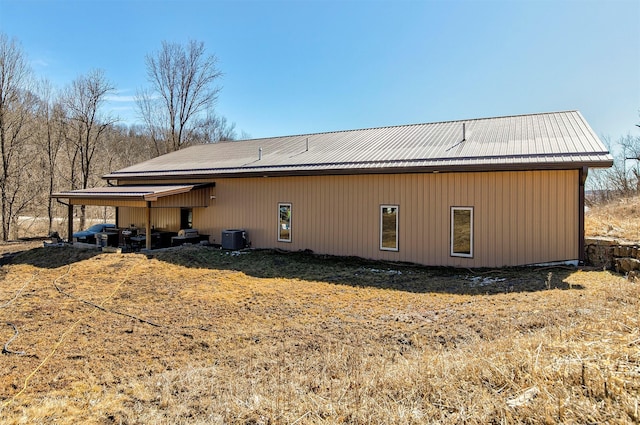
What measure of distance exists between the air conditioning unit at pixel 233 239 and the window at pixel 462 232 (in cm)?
725

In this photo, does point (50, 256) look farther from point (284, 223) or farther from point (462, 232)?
point (462, 232)

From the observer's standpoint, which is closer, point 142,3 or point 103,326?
point 103,326

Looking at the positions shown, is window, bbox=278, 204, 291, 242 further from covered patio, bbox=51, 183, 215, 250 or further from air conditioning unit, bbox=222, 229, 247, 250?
covered patio, bbox=51, 183, 215, 250

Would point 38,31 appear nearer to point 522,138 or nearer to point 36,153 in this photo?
point 36,153

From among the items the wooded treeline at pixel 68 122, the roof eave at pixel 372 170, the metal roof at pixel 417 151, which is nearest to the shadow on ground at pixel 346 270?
the roof eave at pixel 372 170

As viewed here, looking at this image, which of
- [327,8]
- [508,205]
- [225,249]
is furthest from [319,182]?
[327,8]

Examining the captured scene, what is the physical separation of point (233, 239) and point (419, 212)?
6.55 meters

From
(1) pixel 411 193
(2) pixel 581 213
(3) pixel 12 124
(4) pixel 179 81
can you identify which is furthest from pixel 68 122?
(2) pixel 581 213

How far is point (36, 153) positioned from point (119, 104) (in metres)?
5.66

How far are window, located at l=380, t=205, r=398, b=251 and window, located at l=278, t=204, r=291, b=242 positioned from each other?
337cm

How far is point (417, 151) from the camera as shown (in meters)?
10.9

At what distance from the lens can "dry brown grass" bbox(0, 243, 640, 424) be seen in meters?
2.66

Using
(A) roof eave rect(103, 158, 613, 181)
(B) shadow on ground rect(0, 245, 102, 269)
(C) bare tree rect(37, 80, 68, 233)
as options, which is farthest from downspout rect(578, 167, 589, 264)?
(C) bare tree rect(37, 80, 68, 233)

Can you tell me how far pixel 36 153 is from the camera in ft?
68.7
